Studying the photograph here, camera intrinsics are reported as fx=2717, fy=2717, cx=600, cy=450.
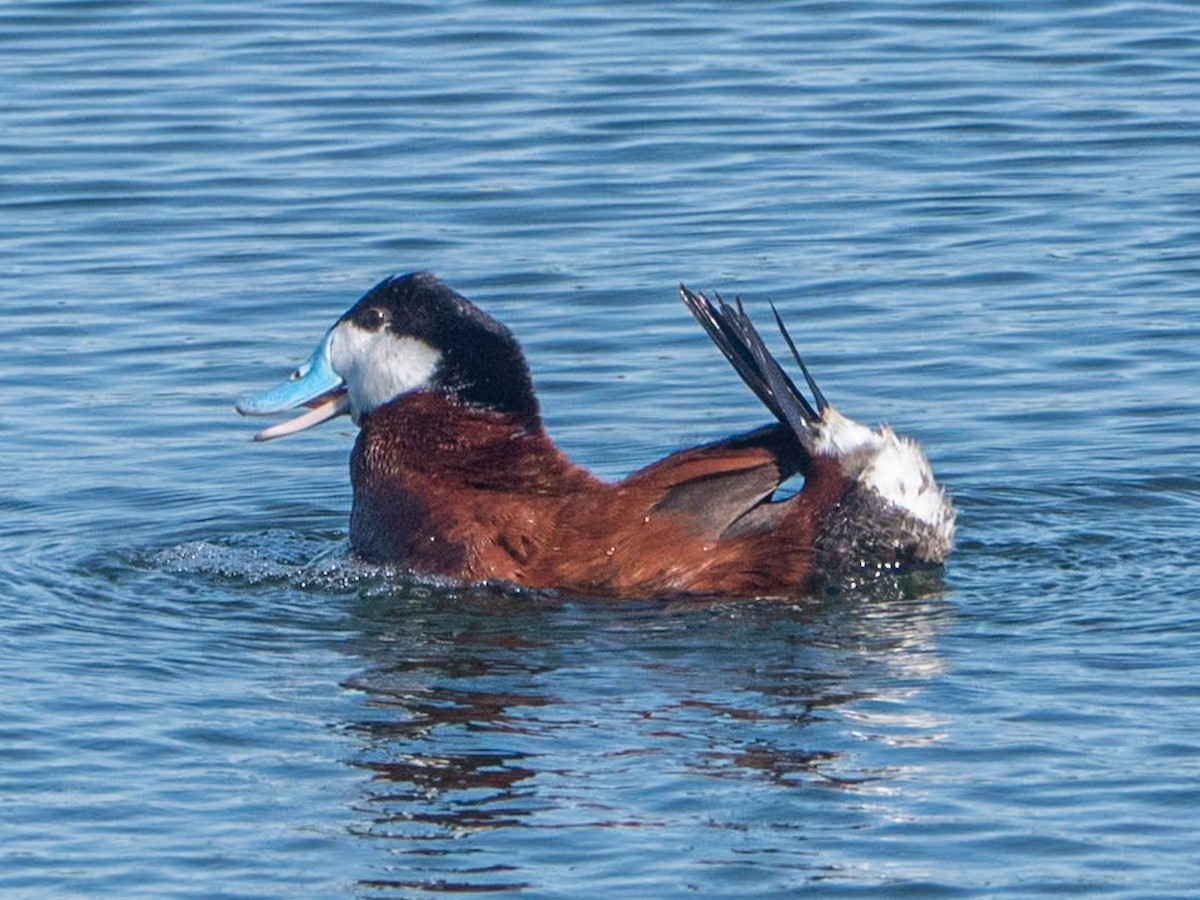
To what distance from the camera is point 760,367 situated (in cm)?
716

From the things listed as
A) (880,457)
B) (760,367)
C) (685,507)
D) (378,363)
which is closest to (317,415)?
(378,363)

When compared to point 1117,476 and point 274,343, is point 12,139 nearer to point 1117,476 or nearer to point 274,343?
point 274,343

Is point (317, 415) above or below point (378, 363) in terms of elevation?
below

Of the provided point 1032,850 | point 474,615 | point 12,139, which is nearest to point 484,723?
point 474,615

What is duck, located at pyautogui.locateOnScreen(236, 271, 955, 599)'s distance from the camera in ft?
23.5

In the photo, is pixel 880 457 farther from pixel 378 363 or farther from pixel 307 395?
pixel 307 395

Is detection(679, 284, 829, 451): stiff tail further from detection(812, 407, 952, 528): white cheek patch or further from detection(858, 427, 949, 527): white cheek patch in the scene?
detection(858, 427, 949, 527): white cheek patch

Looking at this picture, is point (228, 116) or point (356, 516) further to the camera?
point (228, 116)

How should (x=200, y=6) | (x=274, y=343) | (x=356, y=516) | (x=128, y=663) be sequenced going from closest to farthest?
(x=128, y=663)
(x=356, y=516)
(x=274, y=343)
(x=200, y=6)

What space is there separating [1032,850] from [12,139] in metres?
8.86

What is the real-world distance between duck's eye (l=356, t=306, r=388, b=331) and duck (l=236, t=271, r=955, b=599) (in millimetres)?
338

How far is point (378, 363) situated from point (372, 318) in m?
0.13

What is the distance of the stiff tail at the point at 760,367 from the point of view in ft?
23.4

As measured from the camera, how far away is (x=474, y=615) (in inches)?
283
